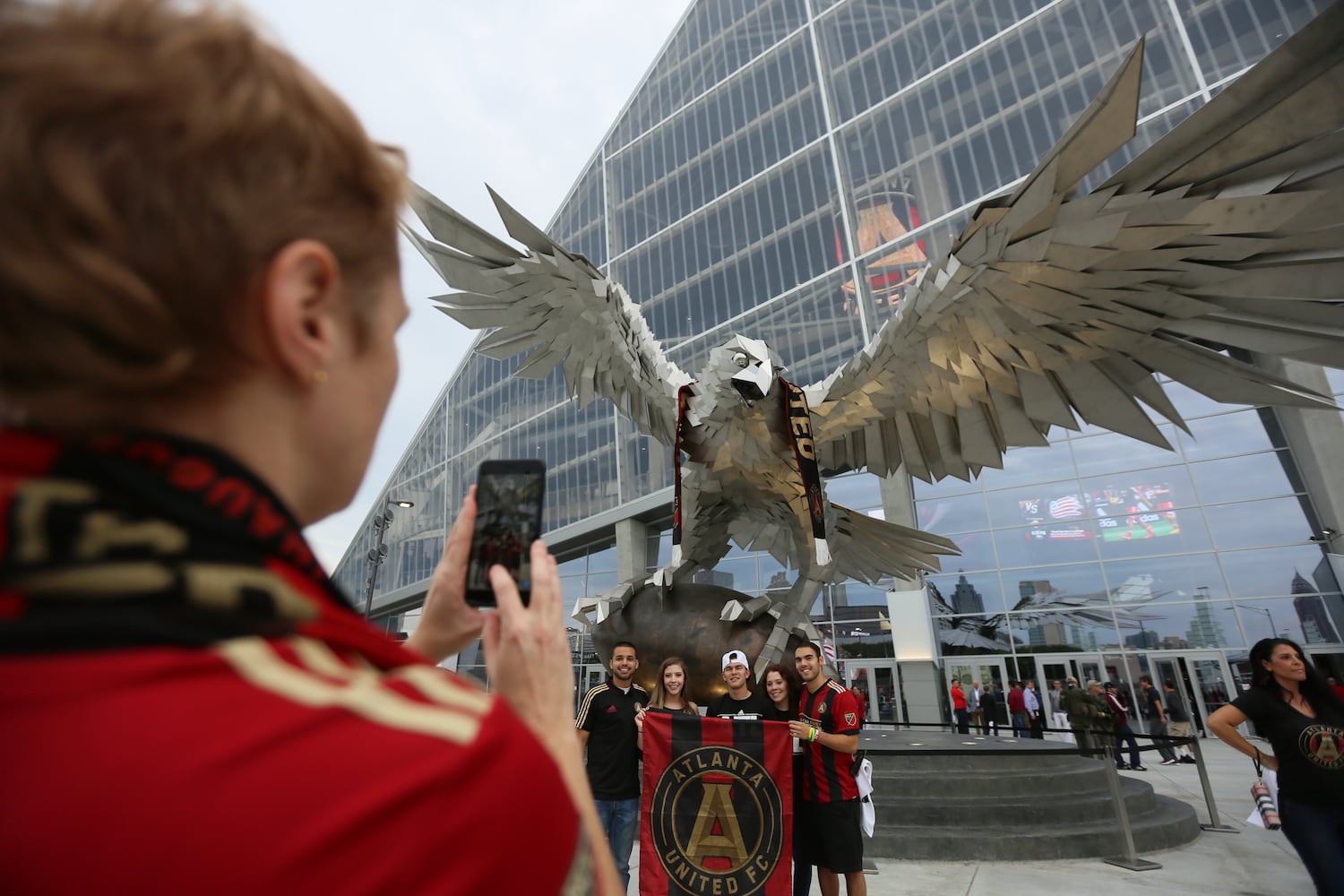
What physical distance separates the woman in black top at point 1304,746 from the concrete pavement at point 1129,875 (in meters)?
1.78

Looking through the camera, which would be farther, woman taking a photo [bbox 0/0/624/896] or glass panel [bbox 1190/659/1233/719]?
glass panel [bbox 1190/659/1233/719]

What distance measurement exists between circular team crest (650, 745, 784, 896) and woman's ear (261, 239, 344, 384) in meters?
3.78

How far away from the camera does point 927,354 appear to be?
4.24m

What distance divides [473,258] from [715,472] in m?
2.39

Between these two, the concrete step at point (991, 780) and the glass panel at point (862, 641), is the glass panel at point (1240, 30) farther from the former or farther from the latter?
the concrete step at point (991, 780)

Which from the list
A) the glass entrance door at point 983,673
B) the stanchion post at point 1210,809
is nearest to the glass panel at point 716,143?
the glass entrance door at point 983,673

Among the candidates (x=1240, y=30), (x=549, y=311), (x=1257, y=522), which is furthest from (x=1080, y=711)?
(x=1240, y=30)

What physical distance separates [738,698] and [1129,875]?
10.7ft

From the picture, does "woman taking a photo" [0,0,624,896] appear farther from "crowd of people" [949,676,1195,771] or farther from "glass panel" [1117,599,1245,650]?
"glass panel" [1117,599,1245,650]

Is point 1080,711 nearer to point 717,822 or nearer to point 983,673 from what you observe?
point 983,673

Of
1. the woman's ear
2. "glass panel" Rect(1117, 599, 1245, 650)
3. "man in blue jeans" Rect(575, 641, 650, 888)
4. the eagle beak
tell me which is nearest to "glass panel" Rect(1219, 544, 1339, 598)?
"glass panel" Rect(1117, 599, 1245, 650)

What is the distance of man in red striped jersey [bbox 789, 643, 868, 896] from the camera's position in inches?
145

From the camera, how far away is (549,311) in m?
5.07

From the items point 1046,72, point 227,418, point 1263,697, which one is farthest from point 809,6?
point 227,418
